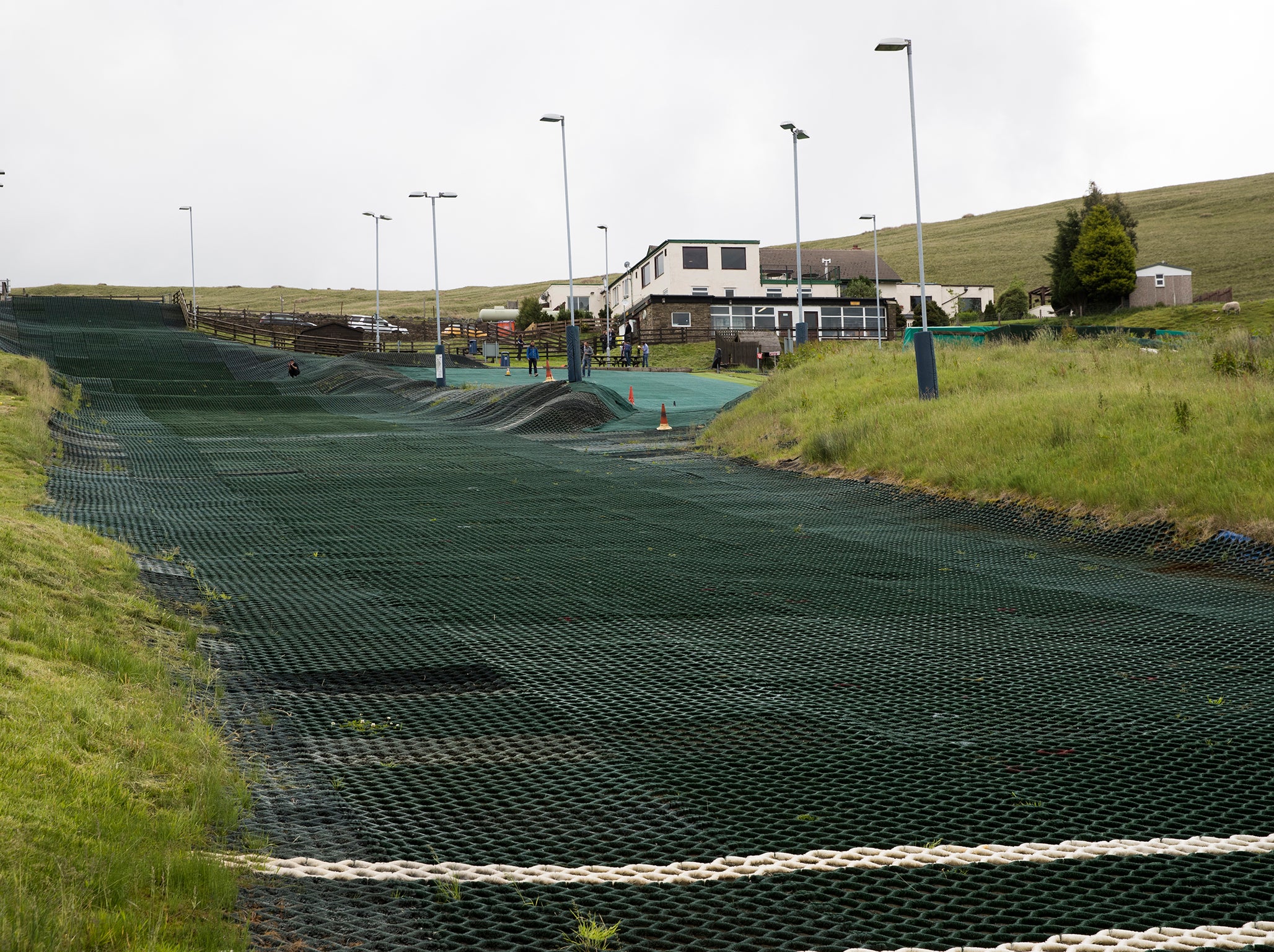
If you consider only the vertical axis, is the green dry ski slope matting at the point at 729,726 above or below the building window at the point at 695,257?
below

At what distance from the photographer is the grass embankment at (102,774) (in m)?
2.76

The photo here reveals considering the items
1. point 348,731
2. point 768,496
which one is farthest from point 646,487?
point 348,731

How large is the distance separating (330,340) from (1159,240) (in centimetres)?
7123

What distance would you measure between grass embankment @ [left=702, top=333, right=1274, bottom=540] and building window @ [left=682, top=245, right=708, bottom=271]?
39076 millimetres

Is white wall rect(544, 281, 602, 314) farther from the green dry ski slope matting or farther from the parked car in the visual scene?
the green dry ski slope matting

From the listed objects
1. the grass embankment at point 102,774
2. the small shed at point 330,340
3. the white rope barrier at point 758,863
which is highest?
the small shed at point 330,340

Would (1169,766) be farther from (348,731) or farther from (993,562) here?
(993,562)

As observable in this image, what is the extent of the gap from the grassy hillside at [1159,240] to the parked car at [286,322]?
48.6m

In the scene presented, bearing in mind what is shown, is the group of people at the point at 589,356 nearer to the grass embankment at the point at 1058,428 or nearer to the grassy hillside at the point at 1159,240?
the grass embankment at the point at 1058,428

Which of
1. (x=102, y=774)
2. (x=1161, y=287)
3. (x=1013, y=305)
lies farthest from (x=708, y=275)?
(x=102, y=774)

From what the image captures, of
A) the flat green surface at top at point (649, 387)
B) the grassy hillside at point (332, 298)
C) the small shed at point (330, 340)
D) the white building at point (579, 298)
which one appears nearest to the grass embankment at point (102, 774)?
the flat green surface at top at point (649, 387)

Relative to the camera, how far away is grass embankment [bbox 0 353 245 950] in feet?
9.05

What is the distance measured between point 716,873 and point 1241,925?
142cm

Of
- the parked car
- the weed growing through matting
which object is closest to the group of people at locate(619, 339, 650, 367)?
the parked car
